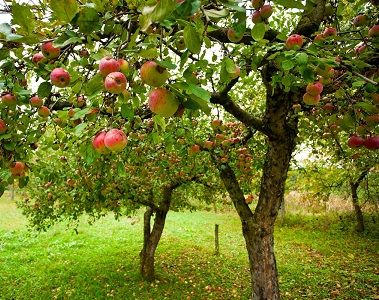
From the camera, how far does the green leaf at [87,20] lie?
902 millimetres

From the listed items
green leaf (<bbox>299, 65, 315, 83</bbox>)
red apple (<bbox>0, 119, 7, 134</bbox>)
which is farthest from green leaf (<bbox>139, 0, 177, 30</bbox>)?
red apple (<bbox>0, 119, 7, 134</bbox>)

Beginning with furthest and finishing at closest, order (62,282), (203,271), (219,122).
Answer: (203,271)
(62,282)
(219,122)

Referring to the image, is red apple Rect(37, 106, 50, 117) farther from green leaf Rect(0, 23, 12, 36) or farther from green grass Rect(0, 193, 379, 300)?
green grass Rect(0, 193, 379, 300)

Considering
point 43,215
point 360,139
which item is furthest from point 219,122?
point 43,215

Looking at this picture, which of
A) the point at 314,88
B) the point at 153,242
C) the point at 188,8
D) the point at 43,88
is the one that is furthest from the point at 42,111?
the point at 153,242

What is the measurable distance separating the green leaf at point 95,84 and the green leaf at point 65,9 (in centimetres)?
20

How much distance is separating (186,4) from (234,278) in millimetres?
7652

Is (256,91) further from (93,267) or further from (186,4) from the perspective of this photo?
(93,267)

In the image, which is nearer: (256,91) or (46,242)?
(256,91)

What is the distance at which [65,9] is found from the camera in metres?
0.89

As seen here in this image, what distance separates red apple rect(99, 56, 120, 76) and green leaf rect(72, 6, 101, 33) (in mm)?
104

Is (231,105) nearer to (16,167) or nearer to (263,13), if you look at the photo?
(263,13)

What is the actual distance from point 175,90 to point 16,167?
1691 mm

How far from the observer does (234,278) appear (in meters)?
7.27
